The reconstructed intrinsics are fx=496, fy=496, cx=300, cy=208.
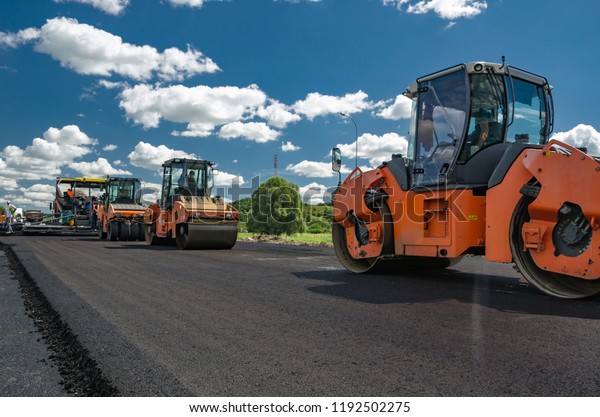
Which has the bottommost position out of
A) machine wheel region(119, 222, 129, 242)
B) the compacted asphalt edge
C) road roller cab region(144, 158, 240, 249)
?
the compacted asphalt edge

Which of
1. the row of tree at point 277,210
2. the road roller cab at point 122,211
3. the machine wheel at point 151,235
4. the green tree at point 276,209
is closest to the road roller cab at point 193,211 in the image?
the machine wheel at point 151,235

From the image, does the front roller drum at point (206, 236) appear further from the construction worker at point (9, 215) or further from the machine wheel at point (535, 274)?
the construction worker at point (9, 215)

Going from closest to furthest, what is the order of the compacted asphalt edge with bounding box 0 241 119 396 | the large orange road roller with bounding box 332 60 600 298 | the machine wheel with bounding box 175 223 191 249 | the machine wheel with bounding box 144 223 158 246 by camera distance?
the compacted asphalt edge with bounding box 0 241 119 396 < the large orange road roller with bounding box 332 60 600 298 < the machine wheel with bounding box 175 223 191 249 < the machine wheel with bounding box 144 223 158 246

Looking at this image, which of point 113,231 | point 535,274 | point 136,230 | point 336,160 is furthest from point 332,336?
point 113,231

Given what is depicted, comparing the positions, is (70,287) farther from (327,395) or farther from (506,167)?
(506,167)

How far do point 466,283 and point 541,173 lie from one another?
84.7 inches

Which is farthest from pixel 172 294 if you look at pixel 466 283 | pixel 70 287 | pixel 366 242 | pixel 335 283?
pixel 466 283

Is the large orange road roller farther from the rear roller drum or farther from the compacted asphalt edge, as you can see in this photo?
the rear roller drum

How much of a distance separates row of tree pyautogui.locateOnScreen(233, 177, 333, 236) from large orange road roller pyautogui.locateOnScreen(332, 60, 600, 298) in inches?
1217

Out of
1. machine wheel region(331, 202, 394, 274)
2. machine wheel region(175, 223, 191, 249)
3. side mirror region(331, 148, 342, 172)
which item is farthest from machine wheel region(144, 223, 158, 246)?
side mirror region(331, 148, 342, 172)

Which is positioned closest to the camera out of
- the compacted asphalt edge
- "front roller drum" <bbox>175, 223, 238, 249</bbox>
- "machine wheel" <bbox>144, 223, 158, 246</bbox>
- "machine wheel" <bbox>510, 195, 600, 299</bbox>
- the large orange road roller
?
the compacted asphalt edge

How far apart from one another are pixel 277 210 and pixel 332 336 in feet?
124

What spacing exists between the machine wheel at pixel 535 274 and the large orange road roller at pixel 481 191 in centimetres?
1

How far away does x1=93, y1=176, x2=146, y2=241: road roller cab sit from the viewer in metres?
20.9
